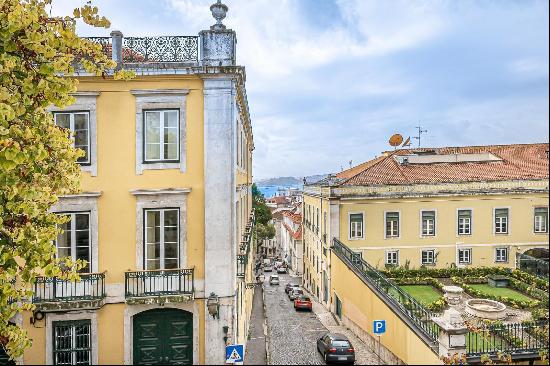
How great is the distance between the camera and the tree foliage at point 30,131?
6152 mm

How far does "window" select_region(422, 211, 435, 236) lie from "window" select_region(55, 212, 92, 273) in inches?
772

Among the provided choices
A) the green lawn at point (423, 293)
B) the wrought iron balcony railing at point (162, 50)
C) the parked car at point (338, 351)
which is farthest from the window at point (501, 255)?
the wrought iron balcony railing at point (162, 50)

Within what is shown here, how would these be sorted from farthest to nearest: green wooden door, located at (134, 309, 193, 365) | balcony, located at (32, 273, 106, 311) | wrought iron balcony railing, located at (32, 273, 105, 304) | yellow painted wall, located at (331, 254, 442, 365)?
yellow painted wall, located at (331, 254, 442, 365), green wooden door, located at (134, 309, 193, 365), wrought iron balcony railing, located at (32, 273, 105, 304), balcony, located at (32, 273, 106, 311)

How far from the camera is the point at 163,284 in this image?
10250 millimetres

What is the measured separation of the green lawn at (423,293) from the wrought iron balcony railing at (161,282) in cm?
1094

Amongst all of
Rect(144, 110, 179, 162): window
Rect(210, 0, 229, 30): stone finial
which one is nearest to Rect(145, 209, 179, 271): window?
Rect(144, 110, 179, 162): window

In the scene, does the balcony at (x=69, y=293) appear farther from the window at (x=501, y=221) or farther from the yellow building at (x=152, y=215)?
the window at (x=501, y=221)

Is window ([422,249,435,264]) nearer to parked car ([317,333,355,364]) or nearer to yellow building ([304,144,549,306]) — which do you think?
yellow building ([304,144,549,306])

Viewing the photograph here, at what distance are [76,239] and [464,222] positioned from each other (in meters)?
21.1

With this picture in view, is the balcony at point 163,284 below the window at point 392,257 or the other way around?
the other way around

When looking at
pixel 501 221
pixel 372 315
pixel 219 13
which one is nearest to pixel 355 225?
pixel 501 221

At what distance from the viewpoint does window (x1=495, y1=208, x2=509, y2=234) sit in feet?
65.5

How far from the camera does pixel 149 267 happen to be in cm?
1043

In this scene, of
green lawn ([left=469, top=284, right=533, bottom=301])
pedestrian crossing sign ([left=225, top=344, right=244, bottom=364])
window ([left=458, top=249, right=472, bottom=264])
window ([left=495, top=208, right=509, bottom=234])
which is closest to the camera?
pedestrian crossing sign ([left=225, top=344, right=244, bottom=364])
